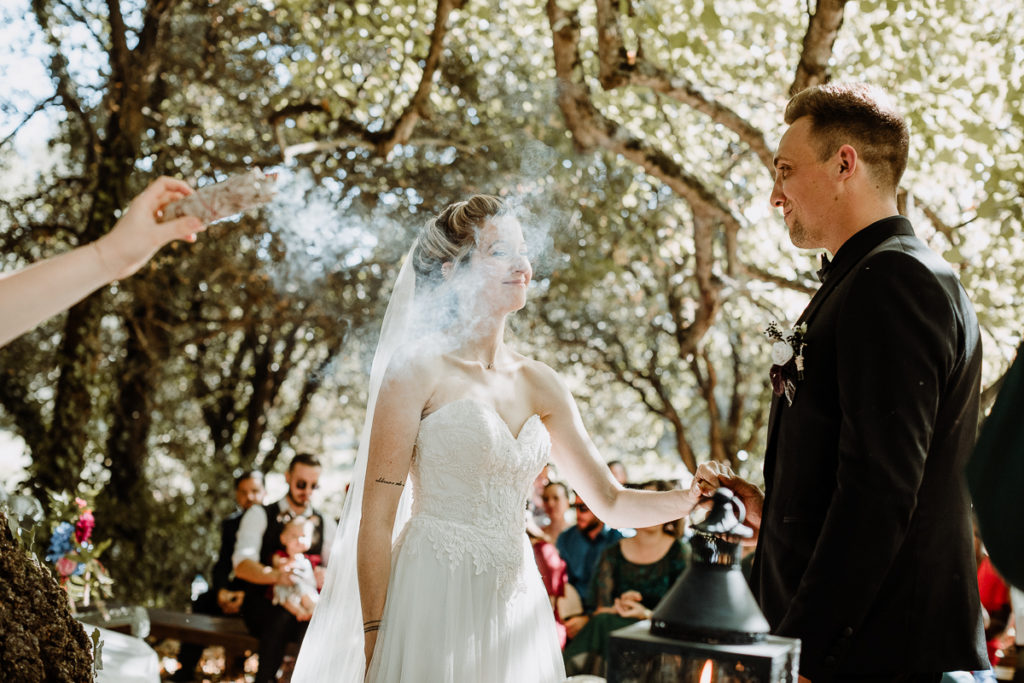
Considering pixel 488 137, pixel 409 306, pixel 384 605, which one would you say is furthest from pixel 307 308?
pixel 384 605

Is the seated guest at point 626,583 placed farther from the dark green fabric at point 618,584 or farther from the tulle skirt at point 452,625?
the tulle skirt at point 452,625

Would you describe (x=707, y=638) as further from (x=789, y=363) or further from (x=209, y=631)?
(x=209, y=631)

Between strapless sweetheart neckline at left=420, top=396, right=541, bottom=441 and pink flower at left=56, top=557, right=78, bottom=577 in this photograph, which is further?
pink flower at left=56, top=557, right=78, bottom=577

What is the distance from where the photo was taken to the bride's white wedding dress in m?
2.74

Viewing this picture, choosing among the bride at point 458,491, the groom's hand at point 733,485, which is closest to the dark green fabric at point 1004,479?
the groom's hand at point 733,485

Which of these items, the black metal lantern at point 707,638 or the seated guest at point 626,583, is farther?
the seated guest at point 626,583

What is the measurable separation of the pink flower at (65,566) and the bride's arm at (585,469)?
10.3 feet

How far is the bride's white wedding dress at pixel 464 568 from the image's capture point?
274 cm

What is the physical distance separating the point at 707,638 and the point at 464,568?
148 centimetres

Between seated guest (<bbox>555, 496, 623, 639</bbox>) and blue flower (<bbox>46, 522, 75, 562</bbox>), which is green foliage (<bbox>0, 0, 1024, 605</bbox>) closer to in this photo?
seated guest (<bbox>555, 496, 623, 639</bbox>)

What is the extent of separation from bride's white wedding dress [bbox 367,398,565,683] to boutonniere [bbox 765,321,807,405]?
40.6 inches

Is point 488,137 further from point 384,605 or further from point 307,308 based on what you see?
point 384,605

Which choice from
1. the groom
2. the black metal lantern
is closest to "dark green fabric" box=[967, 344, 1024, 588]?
the black metal lantern

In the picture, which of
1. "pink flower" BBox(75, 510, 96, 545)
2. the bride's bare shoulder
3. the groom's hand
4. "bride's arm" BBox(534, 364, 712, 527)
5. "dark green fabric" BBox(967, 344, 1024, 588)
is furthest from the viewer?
"pink flower" BBox(75, 510, 96, 545)
